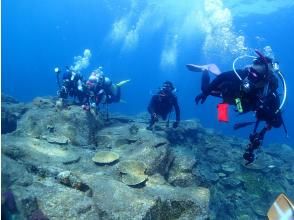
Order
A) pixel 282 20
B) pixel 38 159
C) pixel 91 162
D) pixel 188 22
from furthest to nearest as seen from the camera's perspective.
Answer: pixel 188 22 < pixel 282 20 < pixel 91 162 < pixel 38 159

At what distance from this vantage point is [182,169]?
9.20 m

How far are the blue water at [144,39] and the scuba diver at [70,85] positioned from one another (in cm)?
264

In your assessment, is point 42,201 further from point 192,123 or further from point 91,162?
point 192,123

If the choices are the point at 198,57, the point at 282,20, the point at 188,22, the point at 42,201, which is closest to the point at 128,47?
the point at 198,57

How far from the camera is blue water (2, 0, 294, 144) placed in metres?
46.5

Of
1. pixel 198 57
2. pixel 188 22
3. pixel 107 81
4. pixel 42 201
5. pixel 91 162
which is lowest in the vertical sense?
pixel 42 201

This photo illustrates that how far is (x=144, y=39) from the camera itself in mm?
96625

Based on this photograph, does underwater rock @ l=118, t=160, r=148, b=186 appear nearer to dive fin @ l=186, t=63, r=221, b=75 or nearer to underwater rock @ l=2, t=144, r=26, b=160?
underwater rock @ l=2, t=144, r=26, b=160

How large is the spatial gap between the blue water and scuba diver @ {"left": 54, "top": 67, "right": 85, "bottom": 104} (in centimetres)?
264

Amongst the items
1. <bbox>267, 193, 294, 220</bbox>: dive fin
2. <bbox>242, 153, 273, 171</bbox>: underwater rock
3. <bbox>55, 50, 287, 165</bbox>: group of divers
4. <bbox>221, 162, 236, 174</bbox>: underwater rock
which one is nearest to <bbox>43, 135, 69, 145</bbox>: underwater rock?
<bbox>55, 50, 287, 165</bbox>: group of divers

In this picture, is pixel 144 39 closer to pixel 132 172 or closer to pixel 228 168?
pixel 228 168

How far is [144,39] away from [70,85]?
86.9 m

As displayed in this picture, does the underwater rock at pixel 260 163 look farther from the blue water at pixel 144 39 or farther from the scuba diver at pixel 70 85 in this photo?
the blue water at pixel 144 39

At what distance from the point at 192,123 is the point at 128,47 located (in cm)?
11693
